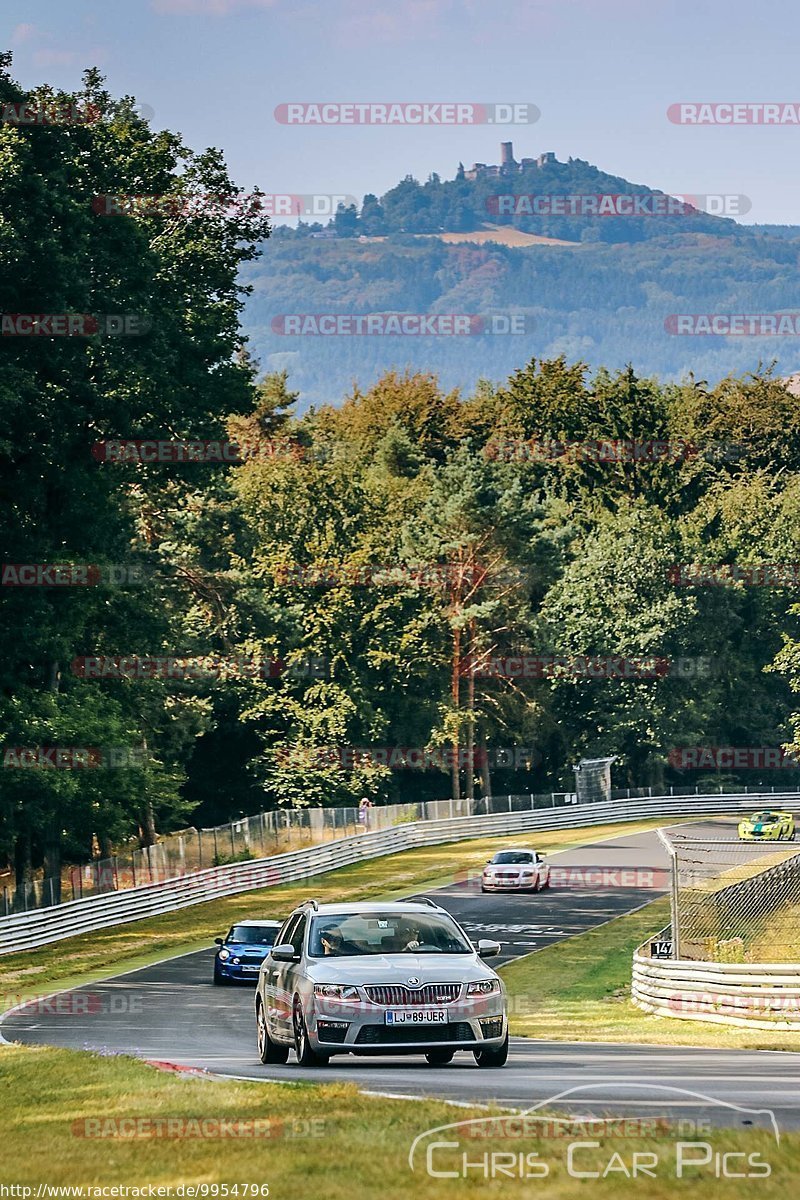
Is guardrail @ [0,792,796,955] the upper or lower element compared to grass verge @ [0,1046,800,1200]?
lower

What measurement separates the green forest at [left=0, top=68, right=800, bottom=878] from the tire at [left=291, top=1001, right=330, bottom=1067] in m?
24.7

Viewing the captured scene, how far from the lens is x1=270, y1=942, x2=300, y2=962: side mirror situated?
1606 cm

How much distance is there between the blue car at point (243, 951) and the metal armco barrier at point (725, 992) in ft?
26.4

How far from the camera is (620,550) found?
95.7 m

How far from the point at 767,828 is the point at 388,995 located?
55047 millimetres

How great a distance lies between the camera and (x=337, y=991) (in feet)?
49.2

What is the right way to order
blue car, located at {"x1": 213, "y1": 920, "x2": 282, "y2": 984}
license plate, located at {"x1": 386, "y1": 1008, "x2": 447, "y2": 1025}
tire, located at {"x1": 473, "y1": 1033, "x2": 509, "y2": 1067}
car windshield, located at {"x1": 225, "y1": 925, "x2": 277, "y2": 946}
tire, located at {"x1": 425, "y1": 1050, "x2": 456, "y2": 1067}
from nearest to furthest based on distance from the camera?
license plate, located at {"x1": 386, "y1": 1008, "x2": 447, "y2": 1025} < tire, located at {"x1": 473, "y1": 1033, "x2": 509, "y2": 1067} < tire, located at {"x1": 425, "y1": 1050, "x2": 456, "y2": 1067} < blue car, located at {"x1": 213, "y1": 920, "x2": 282, "y2": 984} < car windshield, located at {"x1": 225, "y1": 925, "x2": 277, "y2": 946}
